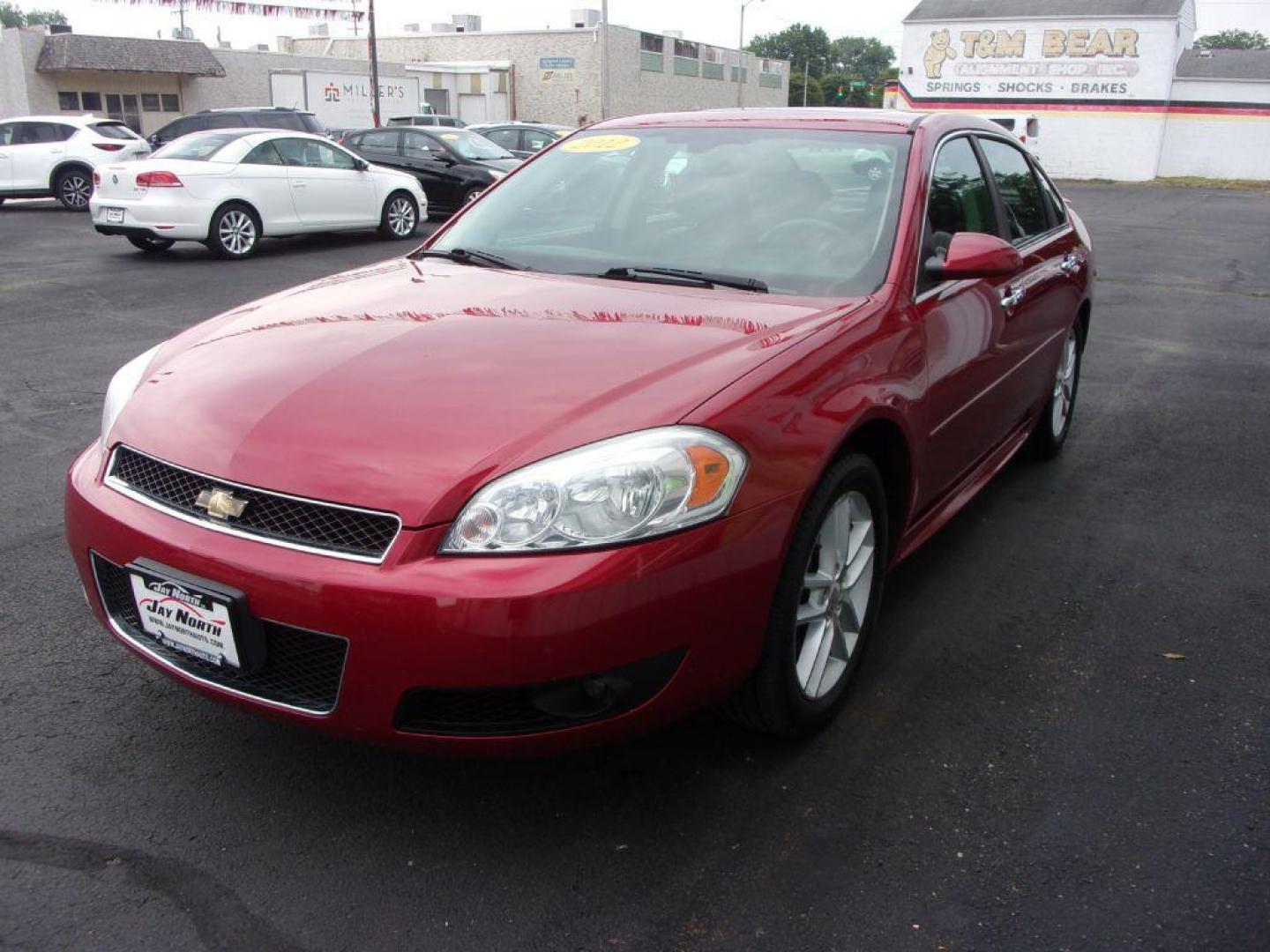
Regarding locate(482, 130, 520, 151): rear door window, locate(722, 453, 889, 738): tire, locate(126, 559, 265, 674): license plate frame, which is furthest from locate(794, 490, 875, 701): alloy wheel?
locate(482, 130, 520, 151): rear door window

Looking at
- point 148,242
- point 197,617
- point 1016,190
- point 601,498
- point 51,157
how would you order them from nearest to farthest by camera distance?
point 601,498 → point 197,617 → point 1016,190 → point 148,242 → point 51,157

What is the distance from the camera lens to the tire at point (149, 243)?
484 inches

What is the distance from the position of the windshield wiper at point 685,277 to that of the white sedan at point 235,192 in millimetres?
10032

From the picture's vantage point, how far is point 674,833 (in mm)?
2469

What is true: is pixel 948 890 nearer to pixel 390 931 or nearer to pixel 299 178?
pixel 390 931

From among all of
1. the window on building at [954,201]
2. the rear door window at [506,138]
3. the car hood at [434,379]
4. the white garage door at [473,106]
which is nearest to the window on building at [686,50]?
the white garage door at [473,106]

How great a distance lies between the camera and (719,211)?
11.3 ft

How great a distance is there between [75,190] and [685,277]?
18.1 m

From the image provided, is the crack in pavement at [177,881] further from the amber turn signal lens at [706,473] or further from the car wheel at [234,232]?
the car wheel at [234,232]

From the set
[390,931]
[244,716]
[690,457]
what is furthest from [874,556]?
[244,716]

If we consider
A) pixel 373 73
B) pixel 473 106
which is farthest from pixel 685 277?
pixel 473 106

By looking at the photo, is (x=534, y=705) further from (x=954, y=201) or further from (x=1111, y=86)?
(x=1111, y=86)

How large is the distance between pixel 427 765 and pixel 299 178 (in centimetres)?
1167

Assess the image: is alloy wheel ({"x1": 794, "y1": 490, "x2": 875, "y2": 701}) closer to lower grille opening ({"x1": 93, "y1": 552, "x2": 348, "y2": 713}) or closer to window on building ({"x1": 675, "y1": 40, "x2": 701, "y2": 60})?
lower grille opening ({"x1": 93, "y1": 552, "x2": 348, "y2": 713})
